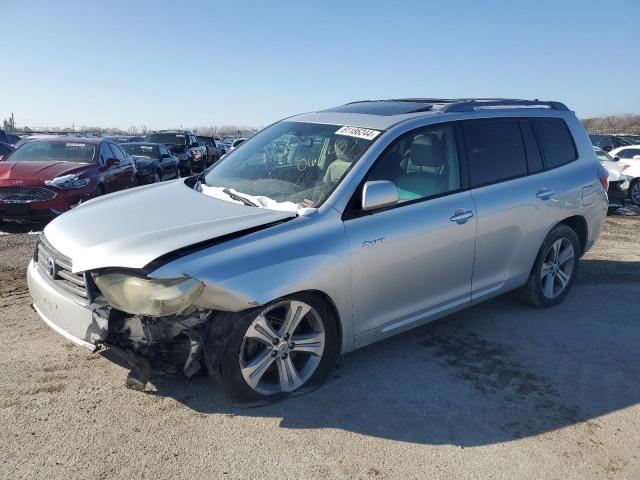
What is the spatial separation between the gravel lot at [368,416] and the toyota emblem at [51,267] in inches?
26.0

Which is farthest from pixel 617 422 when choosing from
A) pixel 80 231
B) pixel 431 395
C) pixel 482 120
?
pixel 80 231

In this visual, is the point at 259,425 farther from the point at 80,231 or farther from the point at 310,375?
the point at 80,231

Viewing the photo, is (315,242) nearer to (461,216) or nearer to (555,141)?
(461,216)

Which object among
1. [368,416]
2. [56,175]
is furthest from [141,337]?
[56,175]

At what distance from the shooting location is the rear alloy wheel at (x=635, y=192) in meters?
13.6

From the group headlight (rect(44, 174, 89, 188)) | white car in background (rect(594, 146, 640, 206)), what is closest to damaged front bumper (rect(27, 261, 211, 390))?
headlight (rect(44, 174, 89, 188))

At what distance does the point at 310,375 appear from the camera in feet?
11.3

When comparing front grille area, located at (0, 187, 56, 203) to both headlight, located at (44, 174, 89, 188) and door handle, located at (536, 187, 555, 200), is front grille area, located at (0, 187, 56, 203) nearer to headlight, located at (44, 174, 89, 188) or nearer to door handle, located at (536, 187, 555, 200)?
headlight, located at (44, 174, 89, 188)

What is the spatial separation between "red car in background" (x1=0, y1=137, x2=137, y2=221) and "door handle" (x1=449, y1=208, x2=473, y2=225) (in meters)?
6.43

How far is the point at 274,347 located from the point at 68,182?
6.53m

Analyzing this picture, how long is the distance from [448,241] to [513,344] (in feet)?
3.64

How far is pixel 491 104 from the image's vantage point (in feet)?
15.6

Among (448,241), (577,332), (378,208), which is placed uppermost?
(378,208)

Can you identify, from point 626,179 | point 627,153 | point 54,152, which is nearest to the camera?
point 54,152
